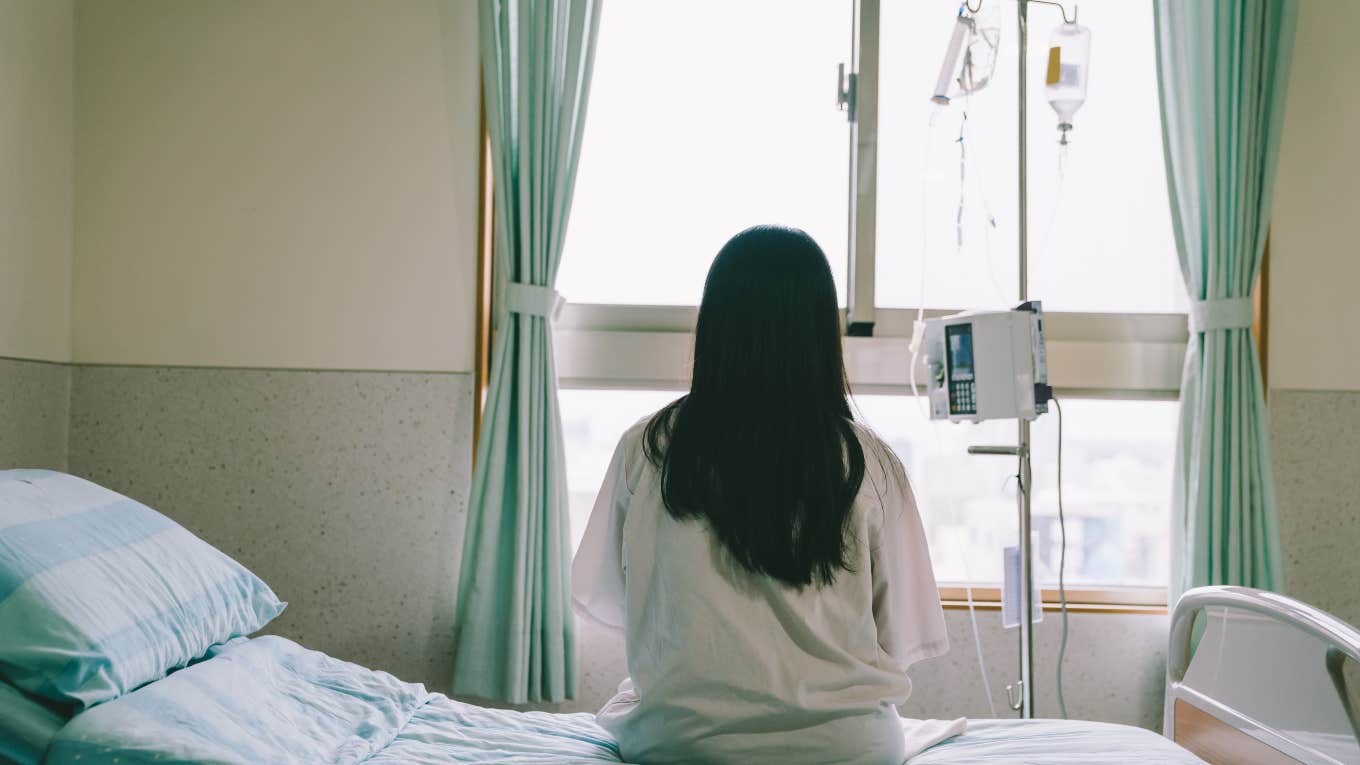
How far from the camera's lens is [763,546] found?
47.5 inches

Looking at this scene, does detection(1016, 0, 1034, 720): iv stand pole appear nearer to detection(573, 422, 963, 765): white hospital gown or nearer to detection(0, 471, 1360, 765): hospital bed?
detection(0, 471, 1360, 765): hospital bed

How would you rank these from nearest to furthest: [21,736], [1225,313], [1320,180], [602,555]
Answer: [21,736], [602,555], [1225,313], [1320,180]

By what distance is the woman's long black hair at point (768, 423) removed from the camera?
122 cm

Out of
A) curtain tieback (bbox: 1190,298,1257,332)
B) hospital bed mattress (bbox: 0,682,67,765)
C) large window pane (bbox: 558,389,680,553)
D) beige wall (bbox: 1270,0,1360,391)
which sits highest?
beige wall (bbox: 1270,0,1360,391)

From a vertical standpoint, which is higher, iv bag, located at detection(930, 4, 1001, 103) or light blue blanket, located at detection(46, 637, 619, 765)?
iv bag, located at detection(930, 4, 1001, 103)

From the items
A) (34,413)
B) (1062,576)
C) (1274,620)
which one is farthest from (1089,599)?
(34,413)

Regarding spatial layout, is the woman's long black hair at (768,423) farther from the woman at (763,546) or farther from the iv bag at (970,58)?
the iv bag at (970,58)

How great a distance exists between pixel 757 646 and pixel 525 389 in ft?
3.68

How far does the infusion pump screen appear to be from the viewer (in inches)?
74.9

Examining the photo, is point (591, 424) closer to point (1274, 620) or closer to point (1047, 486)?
point (1047, 486)

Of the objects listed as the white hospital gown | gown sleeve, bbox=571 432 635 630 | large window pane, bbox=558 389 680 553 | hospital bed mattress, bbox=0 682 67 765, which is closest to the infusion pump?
the white hospital gown

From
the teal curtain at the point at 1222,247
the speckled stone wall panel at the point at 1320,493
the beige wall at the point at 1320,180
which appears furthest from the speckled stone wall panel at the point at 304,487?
the beige wall at the point at 1320,180

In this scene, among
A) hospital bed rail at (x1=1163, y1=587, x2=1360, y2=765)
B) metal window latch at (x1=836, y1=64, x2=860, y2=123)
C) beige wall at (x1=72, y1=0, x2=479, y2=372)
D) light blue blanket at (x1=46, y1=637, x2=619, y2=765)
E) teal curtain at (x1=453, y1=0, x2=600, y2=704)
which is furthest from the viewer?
metal window latch at (x1=836, y1=64, x2=860, y2=123)

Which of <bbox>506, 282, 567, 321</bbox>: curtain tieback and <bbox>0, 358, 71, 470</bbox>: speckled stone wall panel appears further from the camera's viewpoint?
<bbox>506, 282, 567, 321</bbox>: curtain tieback
